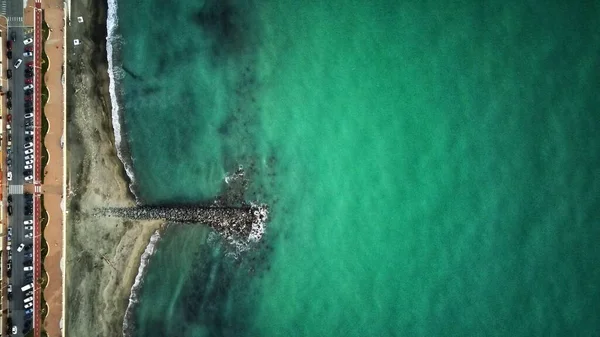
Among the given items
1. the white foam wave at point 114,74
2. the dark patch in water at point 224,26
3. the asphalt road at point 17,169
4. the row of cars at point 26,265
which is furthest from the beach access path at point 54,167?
the dark patch in water at point 224,26

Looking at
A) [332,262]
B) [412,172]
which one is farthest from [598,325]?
[332,262]

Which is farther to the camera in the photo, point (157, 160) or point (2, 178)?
point (157, 160)

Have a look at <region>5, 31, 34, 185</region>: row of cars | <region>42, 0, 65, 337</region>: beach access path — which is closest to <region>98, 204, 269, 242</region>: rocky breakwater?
<region>42, 0, 65, 337</region>: beach access path

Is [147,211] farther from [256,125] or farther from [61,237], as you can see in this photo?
[256,125]

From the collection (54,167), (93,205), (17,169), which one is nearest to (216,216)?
(93,205)

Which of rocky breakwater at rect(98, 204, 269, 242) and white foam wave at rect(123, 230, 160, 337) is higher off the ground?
rocky breakwater at rect(98, 204, 269, 242)

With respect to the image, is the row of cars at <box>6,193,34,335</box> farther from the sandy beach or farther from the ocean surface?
the ocean surface
